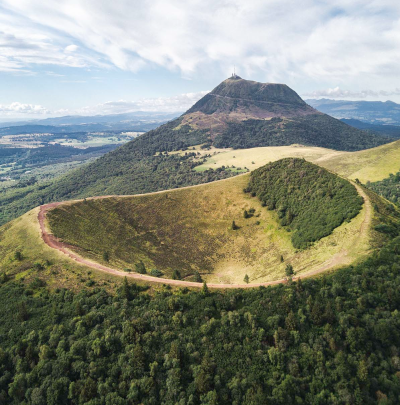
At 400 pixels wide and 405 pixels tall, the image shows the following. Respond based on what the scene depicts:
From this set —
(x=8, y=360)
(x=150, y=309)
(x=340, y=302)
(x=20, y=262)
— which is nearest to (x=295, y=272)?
(x=340, y=302)

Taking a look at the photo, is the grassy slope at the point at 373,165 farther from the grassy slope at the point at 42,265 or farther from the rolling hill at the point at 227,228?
the grassy slope at the point at 42,265

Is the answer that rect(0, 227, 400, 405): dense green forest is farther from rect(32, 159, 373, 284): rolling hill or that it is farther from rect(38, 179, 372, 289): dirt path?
rect(32, 159, 373, 284): rolling hill

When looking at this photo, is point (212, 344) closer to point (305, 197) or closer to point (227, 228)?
point (227, 228)

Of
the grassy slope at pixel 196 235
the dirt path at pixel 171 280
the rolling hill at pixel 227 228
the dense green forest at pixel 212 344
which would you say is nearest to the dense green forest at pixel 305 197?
the rolling hill at pixel 227 228

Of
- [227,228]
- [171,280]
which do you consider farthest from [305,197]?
[171,280]

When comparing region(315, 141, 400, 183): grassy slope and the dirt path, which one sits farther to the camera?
region(315, 141, 400, 183): grassy slope

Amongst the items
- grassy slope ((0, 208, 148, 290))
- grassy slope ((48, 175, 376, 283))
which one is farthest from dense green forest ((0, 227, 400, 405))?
grassy slope ((48, 175, 376, 283))

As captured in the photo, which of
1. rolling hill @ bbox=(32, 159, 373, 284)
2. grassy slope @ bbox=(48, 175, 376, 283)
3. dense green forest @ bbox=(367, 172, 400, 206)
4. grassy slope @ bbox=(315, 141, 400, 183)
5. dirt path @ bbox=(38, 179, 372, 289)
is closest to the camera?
dirt path @ bbox=(38, 179, 372, 289)
